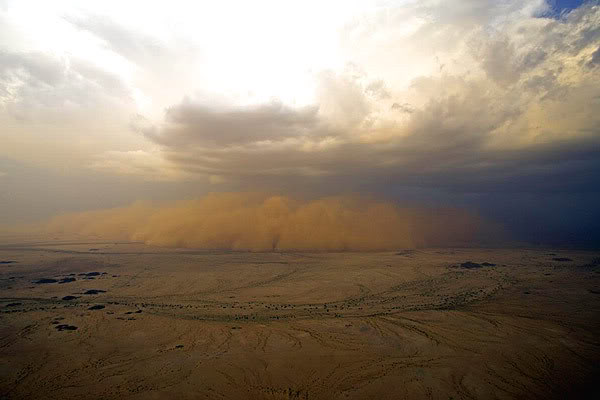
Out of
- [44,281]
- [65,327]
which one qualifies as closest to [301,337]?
[65,327]

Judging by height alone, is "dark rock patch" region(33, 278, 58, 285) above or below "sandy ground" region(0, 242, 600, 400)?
above

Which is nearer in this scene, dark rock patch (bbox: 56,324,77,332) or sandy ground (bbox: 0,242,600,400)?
sandy ground (bbox: 0,242,600,400)

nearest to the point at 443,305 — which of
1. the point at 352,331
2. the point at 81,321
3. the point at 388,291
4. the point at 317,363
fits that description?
the point at 388,291

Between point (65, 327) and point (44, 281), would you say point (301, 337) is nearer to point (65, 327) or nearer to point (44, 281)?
point (65, 327)

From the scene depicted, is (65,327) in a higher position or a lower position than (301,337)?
higher

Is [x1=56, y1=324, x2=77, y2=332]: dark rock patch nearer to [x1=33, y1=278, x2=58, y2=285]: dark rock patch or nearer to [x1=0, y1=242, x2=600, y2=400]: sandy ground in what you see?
[x1=0, y1=242, x2=600, y2=400]: sandy ground

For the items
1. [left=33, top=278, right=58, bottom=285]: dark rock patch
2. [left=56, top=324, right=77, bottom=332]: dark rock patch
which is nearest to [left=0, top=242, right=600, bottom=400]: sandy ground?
[left=56, top=324, right=77, bottom=332]: dark rock patch

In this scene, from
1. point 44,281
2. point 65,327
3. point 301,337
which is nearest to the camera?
point 301,337

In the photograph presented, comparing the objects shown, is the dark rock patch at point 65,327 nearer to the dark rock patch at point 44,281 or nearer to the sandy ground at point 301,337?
the sandy ground at point 301,337
